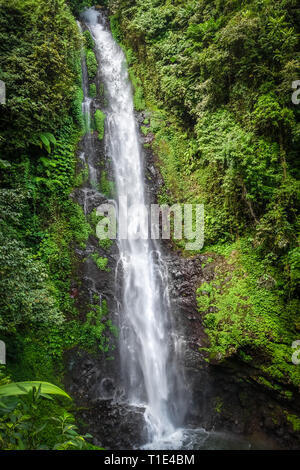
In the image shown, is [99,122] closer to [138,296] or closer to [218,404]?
[138,296]

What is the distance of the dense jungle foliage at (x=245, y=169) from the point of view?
6688 millimetres

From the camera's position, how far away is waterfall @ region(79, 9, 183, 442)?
7195 mm

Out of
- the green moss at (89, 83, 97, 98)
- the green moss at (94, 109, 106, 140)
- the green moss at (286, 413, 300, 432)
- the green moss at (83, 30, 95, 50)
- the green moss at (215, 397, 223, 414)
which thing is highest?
the green moss at (83, 30, 95, 50)

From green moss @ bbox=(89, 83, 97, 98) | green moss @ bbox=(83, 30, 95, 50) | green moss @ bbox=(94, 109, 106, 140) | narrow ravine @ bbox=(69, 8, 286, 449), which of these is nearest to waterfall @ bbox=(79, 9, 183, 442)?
narrow ravine @ bbox=(69, 8, 286, 449)

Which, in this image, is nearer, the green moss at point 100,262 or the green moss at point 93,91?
the green moss at point 100,262

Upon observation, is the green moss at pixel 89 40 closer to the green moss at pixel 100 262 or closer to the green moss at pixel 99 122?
the green moss at pixel 99 122

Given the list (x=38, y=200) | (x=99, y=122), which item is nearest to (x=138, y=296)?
(x=38, y=200)

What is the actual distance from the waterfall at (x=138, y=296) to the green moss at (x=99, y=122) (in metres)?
0.23

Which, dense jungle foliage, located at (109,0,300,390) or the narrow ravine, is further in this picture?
dense jungle foliage, located at (109,0,300,390)

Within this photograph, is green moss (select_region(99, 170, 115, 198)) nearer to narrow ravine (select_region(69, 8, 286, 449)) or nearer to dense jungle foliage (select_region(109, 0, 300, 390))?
narrow ravine (select_region(69, 8, 286, 449))

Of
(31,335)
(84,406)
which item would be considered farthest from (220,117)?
(84,406)

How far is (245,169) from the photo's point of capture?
751cm

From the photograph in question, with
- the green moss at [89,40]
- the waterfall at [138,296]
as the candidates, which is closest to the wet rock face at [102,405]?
the waterfall at [138,296]

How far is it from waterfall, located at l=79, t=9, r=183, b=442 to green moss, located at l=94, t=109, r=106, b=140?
0.23 m
